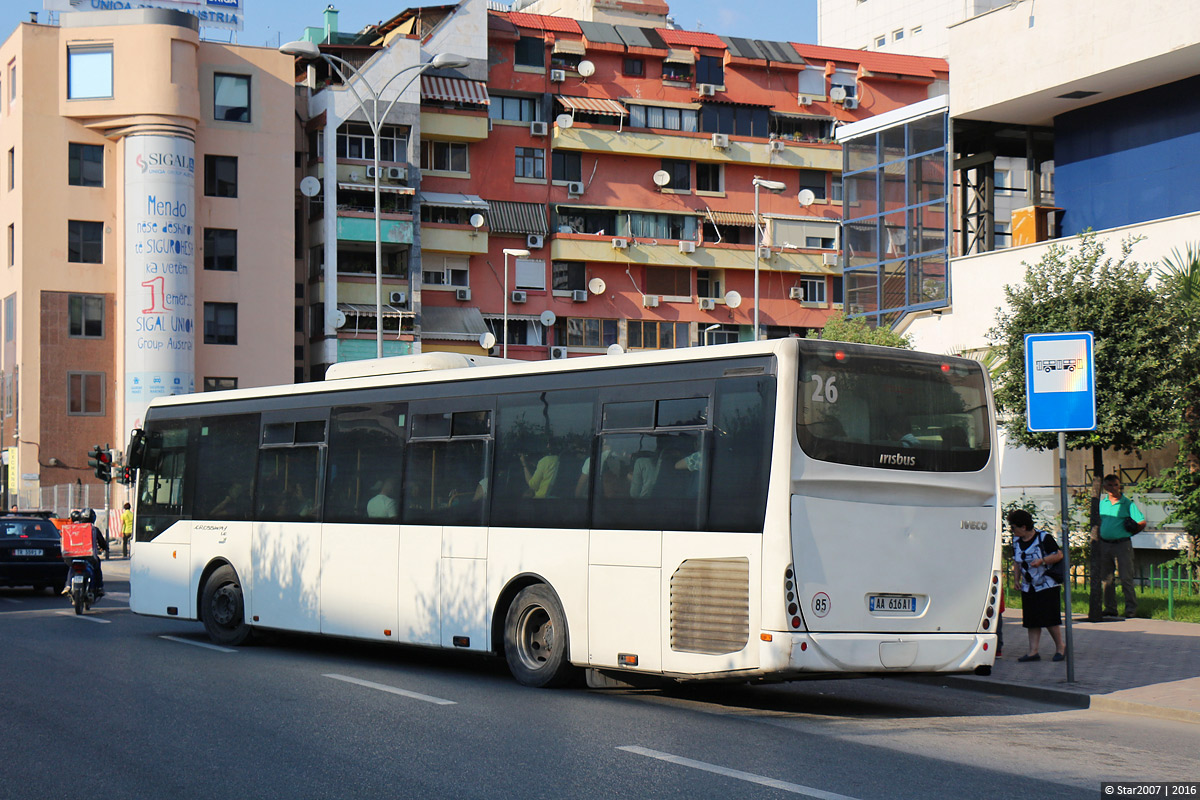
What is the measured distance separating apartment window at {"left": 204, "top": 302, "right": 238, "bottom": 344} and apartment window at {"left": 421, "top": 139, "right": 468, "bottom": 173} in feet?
36.1

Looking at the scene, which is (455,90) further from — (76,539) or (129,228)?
(76,539)

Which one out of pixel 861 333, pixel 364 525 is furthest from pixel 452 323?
pixel 364 525

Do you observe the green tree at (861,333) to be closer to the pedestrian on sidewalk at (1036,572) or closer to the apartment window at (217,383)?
the pedestrian on sidewalk at (1036,572)

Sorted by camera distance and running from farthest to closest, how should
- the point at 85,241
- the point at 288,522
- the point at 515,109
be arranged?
1. the point at 515,109
2. the point at 85,241
3. the point at 288,522

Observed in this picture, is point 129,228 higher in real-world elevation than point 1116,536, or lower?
higher

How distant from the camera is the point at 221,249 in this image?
59375 millimetres

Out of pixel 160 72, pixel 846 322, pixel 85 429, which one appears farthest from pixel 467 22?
pixel 846 322

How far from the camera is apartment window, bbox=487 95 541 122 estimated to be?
65.1m

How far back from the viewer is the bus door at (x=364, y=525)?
14938 mm

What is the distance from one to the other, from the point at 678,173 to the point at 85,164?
89.0 ft

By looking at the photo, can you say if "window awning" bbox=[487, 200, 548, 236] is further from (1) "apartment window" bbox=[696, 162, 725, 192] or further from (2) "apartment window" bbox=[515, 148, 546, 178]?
(1) "apartment window" bbox=[696, 162, 725, 192]

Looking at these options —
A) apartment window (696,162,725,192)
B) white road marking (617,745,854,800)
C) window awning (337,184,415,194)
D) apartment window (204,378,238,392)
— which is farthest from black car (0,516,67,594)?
apartment window (696,162,725,192)

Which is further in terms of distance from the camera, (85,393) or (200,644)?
(85,393)

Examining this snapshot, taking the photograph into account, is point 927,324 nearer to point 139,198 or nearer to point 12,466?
point 139,198
